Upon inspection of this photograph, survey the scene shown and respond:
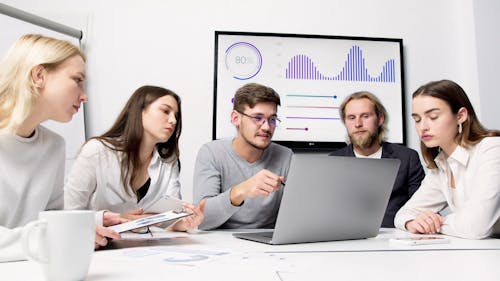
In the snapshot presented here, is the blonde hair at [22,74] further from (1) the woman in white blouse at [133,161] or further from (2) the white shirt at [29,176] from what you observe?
(1) the woman in white blouse at [133,161]

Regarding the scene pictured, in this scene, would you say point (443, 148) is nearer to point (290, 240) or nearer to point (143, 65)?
point (290, 240)

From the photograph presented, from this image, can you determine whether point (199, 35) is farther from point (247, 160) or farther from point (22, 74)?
point (22, 74)

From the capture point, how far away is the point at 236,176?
1.91 metres

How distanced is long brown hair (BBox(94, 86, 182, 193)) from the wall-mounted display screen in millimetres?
585

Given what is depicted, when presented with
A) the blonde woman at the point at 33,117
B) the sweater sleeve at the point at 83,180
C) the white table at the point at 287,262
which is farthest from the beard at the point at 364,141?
the blonde woman at the point at 33,117

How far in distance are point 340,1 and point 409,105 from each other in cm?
81

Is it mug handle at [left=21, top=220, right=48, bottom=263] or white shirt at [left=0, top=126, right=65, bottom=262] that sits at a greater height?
white shirt at [left=0, top=126, right=65, bottom=262]

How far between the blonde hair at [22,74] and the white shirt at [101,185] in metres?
0.50

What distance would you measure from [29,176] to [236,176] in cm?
90

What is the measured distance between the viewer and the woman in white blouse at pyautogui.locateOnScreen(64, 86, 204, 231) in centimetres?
166

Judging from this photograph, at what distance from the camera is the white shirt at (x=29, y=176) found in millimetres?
1169

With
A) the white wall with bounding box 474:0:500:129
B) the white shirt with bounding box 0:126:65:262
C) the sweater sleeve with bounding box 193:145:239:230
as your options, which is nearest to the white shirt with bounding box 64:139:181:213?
the sweater sleeve with bounding box 193:145:239:230

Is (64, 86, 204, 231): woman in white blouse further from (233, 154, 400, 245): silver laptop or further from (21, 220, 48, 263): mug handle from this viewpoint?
(21, 220, 48, 263): mug handle

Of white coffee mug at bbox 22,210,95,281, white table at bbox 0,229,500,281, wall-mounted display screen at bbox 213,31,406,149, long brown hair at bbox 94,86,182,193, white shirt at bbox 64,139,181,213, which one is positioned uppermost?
wall-mounted display screen at bbox 213,31,406,149
